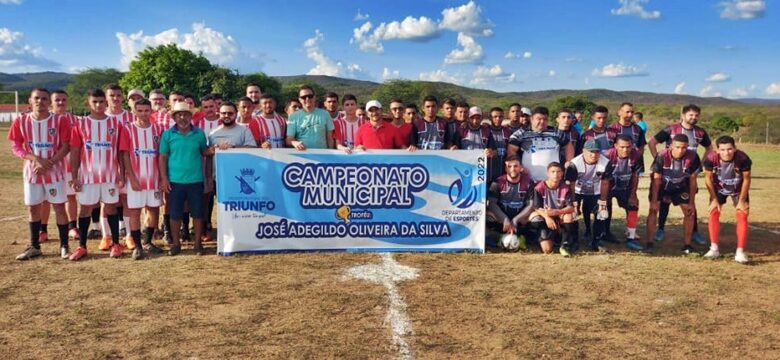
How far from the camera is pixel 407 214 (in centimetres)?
727

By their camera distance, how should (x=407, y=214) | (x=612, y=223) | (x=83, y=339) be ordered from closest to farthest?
1. (x=83, y=339)
2. (x=407, y=214)
3. (x=612, y=223)

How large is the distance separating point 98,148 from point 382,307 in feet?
13.7

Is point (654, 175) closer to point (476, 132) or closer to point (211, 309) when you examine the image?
point (476, 132)

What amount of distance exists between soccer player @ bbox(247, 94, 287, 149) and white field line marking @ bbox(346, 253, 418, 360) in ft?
7.31

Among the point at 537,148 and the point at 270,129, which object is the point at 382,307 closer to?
the point at 270,129

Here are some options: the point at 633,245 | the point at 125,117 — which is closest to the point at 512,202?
the point at 633,245

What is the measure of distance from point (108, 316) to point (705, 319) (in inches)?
212

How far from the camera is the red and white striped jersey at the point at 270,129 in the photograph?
24.6 ft

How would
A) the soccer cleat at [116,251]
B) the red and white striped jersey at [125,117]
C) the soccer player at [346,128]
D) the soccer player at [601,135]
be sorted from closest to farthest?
the soccer cleat at [116,251] < the red and white striped jersey at [125,117] < the soccer player at [346,128] < the soccer player at [601,135]

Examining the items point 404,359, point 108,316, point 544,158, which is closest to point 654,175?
point 544,158

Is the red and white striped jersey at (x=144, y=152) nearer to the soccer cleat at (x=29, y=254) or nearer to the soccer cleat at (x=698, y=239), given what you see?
the soccer cleat at (x=29, y=254)

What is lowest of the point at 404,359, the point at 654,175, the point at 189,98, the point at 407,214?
the point at 404,359

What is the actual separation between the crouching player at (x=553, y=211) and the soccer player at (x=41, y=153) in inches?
240

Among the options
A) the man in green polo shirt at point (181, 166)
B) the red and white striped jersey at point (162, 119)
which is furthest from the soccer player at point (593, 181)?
the red and white striped jersey at point (162, 119)
